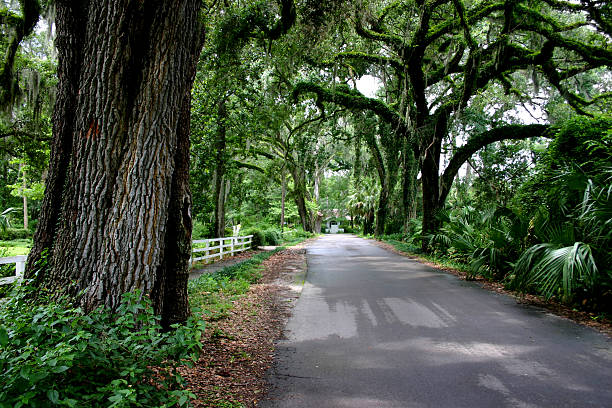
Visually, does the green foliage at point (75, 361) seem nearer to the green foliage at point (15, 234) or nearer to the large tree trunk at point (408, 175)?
the large tree trunk at point (408, 175)

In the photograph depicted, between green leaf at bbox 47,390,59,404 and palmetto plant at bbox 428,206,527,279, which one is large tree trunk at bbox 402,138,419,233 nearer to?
palmetto plant at bbox 428,206,527,279

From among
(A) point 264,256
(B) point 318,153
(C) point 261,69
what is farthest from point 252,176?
(C) point 261,69

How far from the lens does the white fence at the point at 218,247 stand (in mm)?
13812

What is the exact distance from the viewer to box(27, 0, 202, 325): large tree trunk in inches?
142

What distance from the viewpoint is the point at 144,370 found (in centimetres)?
260

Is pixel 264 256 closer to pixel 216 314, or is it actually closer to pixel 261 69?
pixel 261 69

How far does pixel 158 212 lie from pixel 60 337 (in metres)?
1.57

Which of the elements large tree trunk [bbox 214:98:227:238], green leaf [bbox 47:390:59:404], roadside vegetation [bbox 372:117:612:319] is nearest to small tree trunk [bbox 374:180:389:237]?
large tree trunk [bbox 214:98:227:238]

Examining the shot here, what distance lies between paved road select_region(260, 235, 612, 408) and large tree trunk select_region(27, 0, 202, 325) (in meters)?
1.88

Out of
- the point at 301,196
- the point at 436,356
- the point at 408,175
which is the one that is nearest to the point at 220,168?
the point at 408,175

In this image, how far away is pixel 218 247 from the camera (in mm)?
15305

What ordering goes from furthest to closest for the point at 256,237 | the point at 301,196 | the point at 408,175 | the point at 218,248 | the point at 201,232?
the point at 301,196, the point at 256,237, the point at 201,232, the point at 408,175, the point at 218,248

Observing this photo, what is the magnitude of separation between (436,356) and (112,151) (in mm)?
4255

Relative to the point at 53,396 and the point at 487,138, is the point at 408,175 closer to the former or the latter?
the point at 487,138
